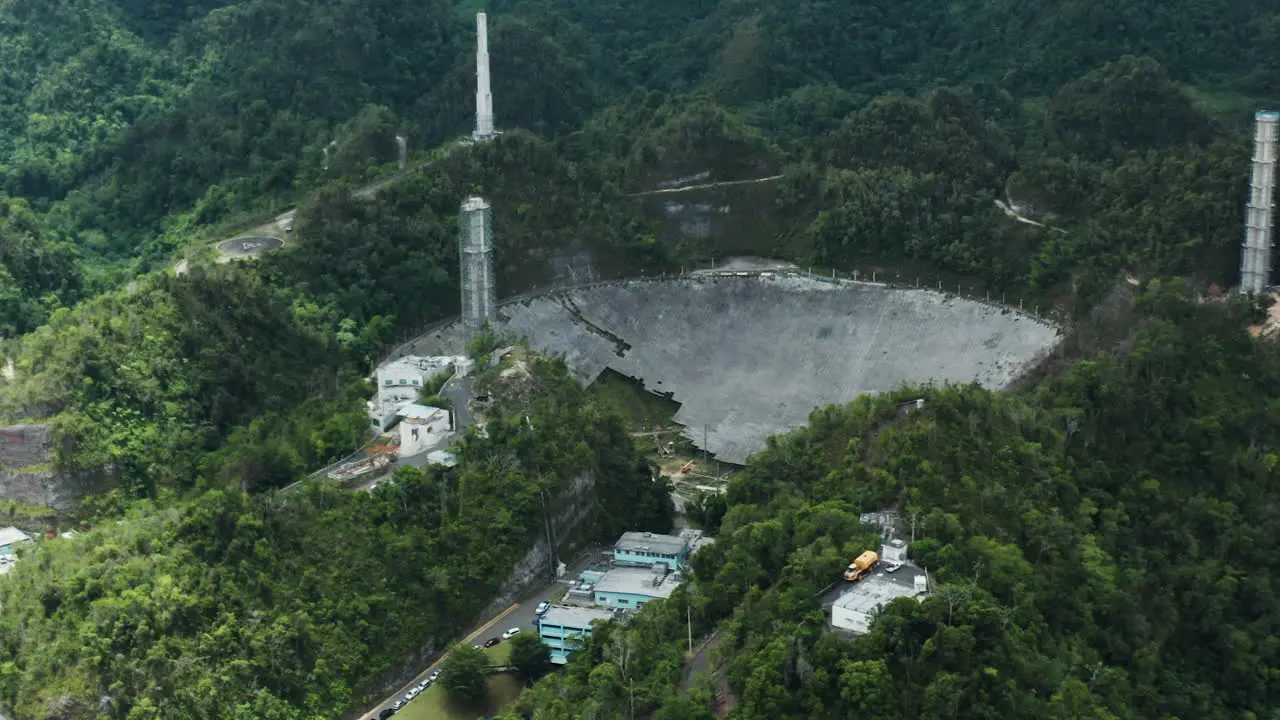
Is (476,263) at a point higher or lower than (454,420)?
higher

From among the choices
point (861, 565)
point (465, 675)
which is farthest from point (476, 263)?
point (861, 565)

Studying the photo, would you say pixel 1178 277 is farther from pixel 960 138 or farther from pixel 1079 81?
pixel 1079 81

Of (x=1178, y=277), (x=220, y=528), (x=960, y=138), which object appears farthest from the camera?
(x=960, y=138)

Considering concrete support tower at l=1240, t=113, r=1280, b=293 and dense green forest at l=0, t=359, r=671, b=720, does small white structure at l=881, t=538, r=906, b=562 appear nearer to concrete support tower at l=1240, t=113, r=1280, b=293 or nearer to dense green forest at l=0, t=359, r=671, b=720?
dense green forest at l=0, t=359, r=671, b=720

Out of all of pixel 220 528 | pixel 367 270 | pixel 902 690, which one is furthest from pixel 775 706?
pixel 367 270

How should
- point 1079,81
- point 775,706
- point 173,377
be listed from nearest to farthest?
point 775,706, point 173,377, point 1079,81

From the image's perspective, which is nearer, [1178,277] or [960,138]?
[1178,277]

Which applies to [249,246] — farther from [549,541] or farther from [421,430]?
[549,541]
